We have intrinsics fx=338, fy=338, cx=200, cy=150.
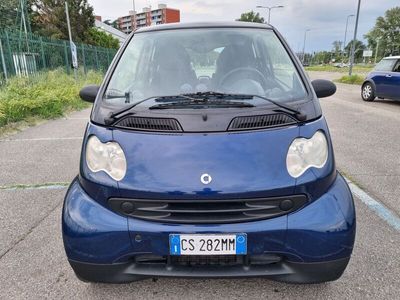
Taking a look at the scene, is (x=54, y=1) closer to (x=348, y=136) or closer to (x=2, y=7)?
(x=2, y=7)

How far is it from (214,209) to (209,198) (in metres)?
0.07

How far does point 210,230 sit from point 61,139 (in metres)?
5.32

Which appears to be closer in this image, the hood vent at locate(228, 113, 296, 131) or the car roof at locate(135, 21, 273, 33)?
the hood vent at locate(228, 113, 296, 131)

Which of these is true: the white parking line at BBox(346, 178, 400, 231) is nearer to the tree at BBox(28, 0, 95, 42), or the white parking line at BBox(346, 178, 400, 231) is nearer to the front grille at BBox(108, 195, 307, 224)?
the front grille at BBox(108, 195, 307, 224)

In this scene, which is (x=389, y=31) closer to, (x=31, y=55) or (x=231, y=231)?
(x=31, y=55)

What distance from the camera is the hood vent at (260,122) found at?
1820mm

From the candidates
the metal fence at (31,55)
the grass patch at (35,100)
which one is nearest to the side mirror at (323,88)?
the grass patch at (35,100)

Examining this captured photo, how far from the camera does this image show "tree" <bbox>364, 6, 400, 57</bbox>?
62688mm

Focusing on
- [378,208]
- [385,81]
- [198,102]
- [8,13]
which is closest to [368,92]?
[385,81]

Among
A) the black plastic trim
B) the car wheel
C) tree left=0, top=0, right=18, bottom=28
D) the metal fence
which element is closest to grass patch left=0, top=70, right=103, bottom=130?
the metal fence

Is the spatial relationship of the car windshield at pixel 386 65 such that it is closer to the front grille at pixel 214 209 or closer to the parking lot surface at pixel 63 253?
the parking lot surface at pixel 63 253

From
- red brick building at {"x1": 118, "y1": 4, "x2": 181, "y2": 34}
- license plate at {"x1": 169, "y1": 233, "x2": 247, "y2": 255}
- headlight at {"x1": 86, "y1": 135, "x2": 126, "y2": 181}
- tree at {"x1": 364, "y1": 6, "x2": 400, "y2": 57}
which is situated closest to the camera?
license plate at {"x1": 169, "y1": 233, "x2": 247, "y2": 255}

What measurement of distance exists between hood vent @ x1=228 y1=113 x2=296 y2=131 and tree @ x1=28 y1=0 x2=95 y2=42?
1100 inches

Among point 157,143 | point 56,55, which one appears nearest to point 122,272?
point 157,143
